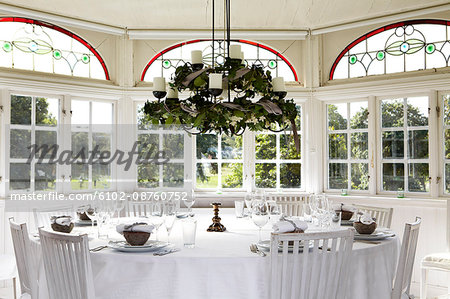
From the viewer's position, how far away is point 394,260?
8.67 ft

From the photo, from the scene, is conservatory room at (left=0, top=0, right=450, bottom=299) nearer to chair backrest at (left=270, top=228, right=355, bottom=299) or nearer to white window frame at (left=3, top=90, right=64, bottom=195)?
white window frame at (left=3, top=90, right=64, bottom=195)

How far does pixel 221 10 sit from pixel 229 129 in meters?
1.32

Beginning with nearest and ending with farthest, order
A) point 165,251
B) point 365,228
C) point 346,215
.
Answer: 1. point 165,251
2. point 365,228
3. point 346,215

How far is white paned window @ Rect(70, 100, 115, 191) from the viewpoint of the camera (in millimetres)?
4727

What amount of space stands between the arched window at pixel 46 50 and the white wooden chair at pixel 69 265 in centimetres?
284

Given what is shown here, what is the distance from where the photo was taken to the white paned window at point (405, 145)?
440cm

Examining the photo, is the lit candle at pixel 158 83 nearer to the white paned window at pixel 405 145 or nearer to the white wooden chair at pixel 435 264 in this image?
the white wooden chair at pixel 435 264

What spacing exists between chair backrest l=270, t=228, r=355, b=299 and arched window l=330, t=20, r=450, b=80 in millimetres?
3072

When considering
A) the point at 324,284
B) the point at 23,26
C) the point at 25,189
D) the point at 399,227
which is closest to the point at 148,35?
the point at 23,26

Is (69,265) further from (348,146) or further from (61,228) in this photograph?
(348,146)

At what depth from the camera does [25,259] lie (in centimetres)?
261

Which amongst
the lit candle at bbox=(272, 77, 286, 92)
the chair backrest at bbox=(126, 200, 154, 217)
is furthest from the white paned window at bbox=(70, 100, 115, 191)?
the lit candle at bbox=(272, 77, 286, 92)

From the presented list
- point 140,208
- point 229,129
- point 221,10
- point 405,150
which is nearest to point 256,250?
point 229,129

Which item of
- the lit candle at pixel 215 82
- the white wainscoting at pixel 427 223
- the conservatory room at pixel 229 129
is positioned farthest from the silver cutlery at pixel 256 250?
the white wainscoting at pixel 427 223
